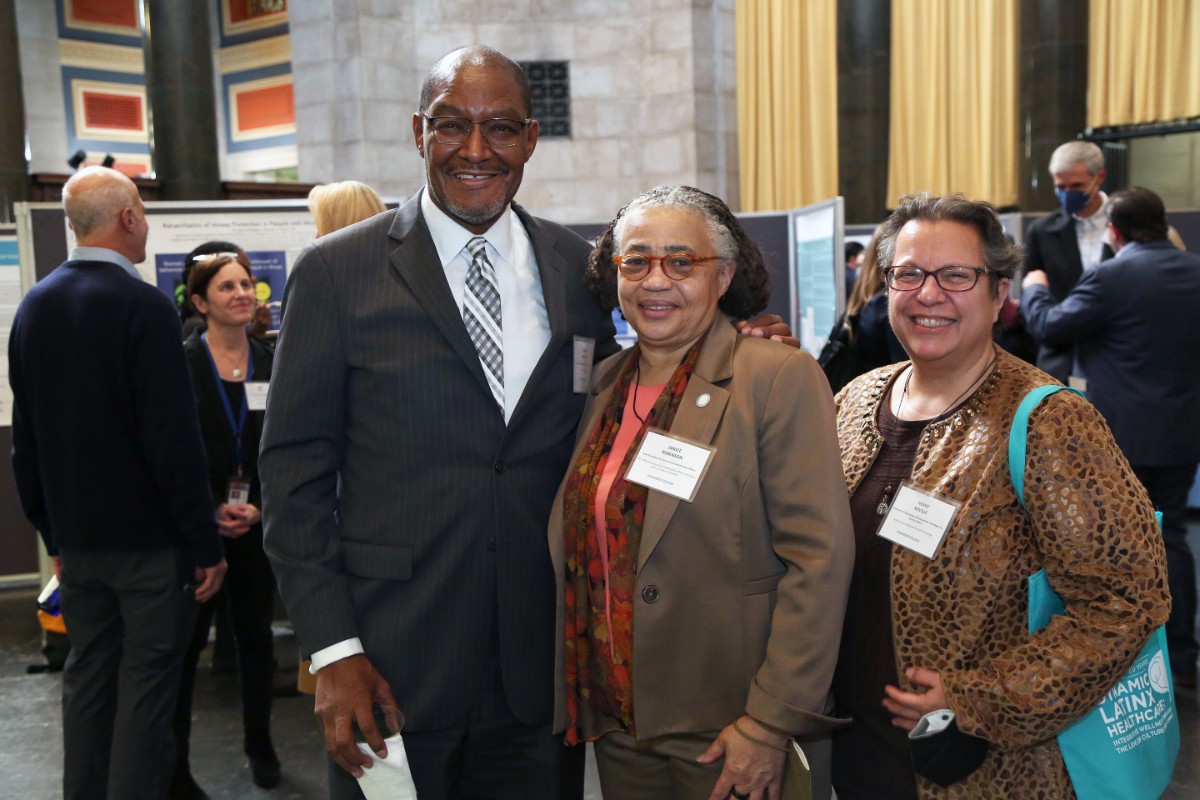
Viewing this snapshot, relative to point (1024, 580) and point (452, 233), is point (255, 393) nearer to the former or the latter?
point (452, 233)

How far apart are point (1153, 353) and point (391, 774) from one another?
3421 mm

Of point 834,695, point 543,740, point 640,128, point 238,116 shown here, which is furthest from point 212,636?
point 238,116

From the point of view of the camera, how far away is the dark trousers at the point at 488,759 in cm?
176

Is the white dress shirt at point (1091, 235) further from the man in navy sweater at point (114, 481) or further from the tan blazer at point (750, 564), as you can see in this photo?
the man in navy sweater at point (114, 481)

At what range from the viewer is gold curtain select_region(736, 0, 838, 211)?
9766 millimetres

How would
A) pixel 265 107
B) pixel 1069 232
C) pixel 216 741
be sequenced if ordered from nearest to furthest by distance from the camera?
1. pixel 216 741
2. pixel 1069 232
3. pixel 265 107

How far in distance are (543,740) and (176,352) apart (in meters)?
1.52

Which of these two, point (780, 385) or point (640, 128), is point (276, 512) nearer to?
point (780, 385)

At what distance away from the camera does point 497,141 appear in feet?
5.79

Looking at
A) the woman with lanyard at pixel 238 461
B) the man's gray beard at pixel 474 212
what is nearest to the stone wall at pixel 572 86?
the woman with lanyard at pixel 238 461

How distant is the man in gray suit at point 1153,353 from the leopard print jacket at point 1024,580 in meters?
2.56

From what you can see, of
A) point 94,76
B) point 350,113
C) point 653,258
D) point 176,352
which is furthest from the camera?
point 94,76

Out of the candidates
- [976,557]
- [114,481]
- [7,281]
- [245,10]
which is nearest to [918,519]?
[976,557]

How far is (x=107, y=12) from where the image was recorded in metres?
14.8
